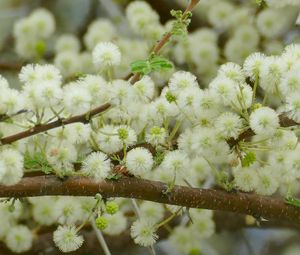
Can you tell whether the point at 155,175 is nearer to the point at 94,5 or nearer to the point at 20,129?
the point at 20,129

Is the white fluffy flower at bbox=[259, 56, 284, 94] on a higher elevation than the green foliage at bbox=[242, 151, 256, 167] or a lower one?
higher

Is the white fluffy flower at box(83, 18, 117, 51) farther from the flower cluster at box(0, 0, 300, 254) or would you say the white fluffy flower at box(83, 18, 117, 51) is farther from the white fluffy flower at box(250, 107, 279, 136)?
the white fluffy flower at box(250, 107, 279, 136)

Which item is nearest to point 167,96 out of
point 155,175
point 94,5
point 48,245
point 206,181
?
point 155,175

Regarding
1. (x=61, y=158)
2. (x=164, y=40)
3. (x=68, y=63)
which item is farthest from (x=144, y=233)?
(x=68, y=63)

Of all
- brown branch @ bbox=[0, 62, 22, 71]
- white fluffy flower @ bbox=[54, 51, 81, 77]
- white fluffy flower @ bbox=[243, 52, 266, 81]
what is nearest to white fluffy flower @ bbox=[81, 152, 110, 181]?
white fluffy flower @ bbox=[243, 52, 266, 81]

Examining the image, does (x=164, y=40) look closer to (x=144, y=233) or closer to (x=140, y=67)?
(x=140, y=67)

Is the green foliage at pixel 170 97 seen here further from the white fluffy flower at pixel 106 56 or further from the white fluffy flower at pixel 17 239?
the white fluffy flower at pixel 17 239
